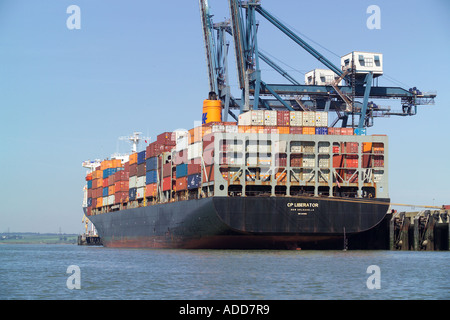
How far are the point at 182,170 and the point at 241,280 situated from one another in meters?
35.8

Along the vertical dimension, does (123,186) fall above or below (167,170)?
below

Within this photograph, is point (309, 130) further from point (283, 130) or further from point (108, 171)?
point (108, 171)

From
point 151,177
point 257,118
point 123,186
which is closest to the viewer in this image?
point 257,118

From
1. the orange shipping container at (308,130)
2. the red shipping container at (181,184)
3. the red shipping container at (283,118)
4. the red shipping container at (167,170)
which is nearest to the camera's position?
the orange shipping container at (308,130)

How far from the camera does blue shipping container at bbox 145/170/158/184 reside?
78.5 m

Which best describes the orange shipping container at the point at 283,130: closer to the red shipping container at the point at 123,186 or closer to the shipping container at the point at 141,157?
the shipping container at the point at 141,157

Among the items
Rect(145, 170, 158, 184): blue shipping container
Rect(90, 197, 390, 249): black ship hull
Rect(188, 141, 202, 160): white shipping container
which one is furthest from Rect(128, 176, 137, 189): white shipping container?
Rect(90, 197, 390, 249): black ship hull

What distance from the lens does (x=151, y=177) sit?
3142 inches

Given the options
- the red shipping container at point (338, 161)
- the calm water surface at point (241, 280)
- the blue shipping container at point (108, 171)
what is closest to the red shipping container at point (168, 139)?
the red shipping container at point (338, 161)

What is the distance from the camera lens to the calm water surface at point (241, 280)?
30.3m

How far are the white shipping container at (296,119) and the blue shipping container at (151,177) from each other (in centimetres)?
2045

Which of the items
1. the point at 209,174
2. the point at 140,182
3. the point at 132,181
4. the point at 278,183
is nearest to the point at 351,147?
the point at 278,183

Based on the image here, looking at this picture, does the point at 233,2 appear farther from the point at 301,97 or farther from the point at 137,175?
the point at 137,175
